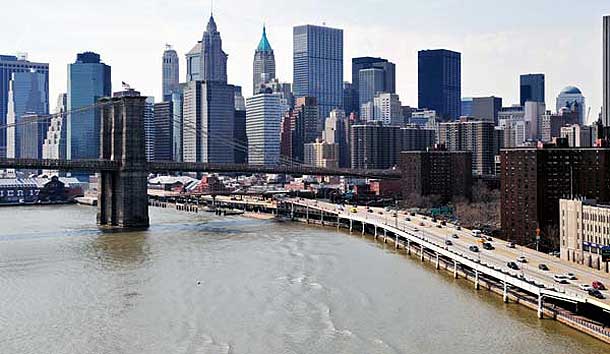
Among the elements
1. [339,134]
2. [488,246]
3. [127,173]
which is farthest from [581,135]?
[339,134]

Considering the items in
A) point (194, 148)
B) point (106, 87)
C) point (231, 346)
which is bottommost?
point (231, 346)

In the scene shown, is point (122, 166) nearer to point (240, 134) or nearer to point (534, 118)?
point (240, 134)

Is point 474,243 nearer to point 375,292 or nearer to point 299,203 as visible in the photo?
point 375,292

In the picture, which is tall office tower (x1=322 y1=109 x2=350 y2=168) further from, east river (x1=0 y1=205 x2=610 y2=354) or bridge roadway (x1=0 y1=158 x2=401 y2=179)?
east river (x1=0 y1=205 x2=610 y2=354)

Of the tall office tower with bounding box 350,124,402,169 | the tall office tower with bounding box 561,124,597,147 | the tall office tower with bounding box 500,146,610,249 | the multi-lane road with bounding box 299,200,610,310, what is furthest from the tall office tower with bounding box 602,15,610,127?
the tall office tower with bounding box 500,146,610,249

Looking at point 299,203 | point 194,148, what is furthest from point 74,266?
point 194,148

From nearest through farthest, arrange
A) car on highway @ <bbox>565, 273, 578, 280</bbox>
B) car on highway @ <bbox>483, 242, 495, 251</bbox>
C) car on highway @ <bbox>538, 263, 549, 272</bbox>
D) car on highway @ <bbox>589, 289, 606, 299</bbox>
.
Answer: car on highway @ <bbox>589, 289, 606, 299</bbox>, car on highway @ <bbox>565, 273, 578, 280</bbox>, car on highway @ <bbox>538, 263, 549, 272</bbox>, car on highway @ <bbox>483, 242, 495, 251</bbox>
